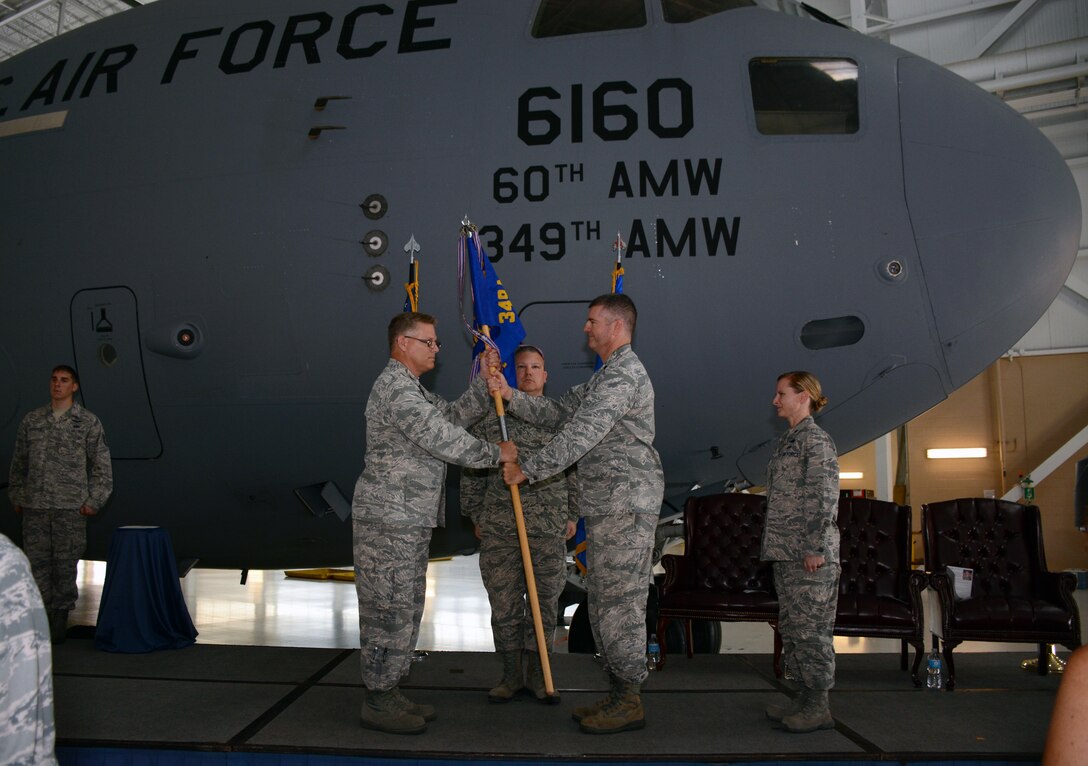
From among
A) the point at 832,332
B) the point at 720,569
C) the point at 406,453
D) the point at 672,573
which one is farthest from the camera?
the point at 720,569

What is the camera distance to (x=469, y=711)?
13.5 feet

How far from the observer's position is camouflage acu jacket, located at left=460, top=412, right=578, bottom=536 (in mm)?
4387

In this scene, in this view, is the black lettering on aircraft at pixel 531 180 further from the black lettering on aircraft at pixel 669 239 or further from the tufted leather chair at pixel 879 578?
the tufted leather chair at pixel 879 578

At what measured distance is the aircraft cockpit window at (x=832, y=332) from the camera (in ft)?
15.6

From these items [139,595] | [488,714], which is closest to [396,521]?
[488,714]

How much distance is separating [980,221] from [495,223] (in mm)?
2524

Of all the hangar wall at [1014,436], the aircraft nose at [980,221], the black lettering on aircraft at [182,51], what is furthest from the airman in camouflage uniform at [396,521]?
the hangar wall at [1014,436]

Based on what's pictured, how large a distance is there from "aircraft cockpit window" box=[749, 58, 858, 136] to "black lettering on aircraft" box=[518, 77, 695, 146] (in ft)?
1.34

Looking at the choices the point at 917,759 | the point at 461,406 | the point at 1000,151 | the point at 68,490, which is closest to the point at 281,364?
the point at 461,406

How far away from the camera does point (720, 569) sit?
6359mm

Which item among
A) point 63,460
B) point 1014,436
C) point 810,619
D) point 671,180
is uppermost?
point 671,180

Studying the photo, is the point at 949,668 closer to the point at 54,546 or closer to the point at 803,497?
the point at 803,497

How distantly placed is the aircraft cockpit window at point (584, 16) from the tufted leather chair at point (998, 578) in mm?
3605

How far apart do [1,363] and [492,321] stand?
3479mm
